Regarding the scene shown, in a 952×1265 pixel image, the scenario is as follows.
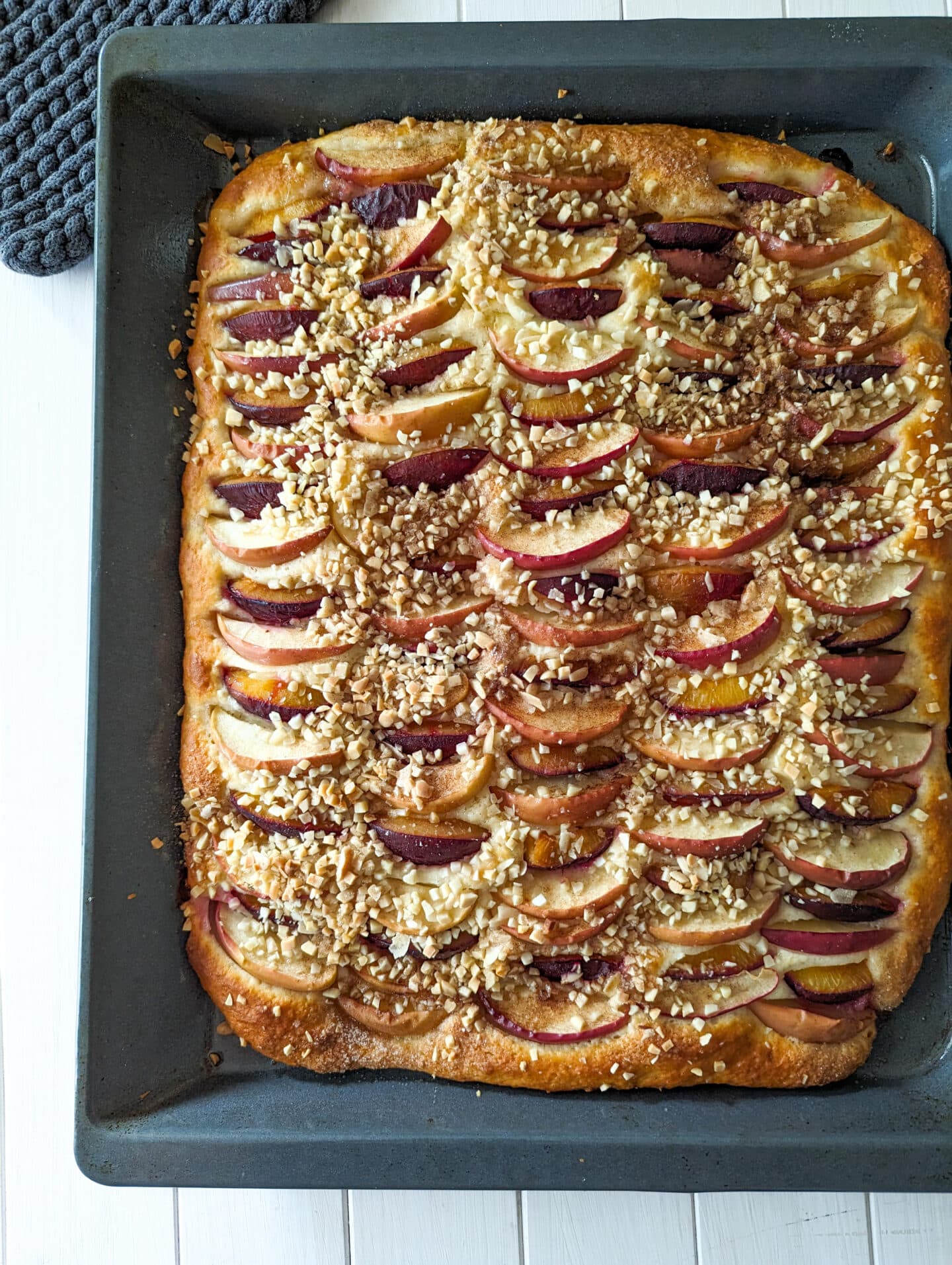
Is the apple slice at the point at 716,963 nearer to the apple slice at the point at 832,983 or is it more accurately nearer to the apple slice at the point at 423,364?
the apple slice at the point at 832,983

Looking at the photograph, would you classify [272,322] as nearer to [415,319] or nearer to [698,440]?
[415,319]

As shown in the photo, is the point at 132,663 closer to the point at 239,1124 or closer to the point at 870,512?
the point at 239,1124

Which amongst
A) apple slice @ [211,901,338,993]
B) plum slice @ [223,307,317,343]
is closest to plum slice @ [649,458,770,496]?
plum slice @ [223,307,317,343]

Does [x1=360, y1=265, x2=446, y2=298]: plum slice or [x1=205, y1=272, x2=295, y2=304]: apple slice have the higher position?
[x1=360, y1=265, x2=446, y2=298]: plum slice

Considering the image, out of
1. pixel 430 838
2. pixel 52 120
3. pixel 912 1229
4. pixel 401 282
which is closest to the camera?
pixel 430 838

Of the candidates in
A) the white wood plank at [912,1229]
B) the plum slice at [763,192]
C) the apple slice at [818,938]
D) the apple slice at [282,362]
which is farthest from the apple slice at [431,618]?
the white wood plank at [912,1229]

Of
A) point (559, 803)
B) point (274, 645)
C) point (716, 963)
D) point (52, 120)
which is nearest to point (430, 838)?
point (559, 803)

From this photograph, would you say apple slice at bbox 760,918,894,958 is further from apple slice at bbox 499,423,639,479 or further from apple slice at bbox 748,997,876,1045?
apple slice at bbox 499,423,639,479
